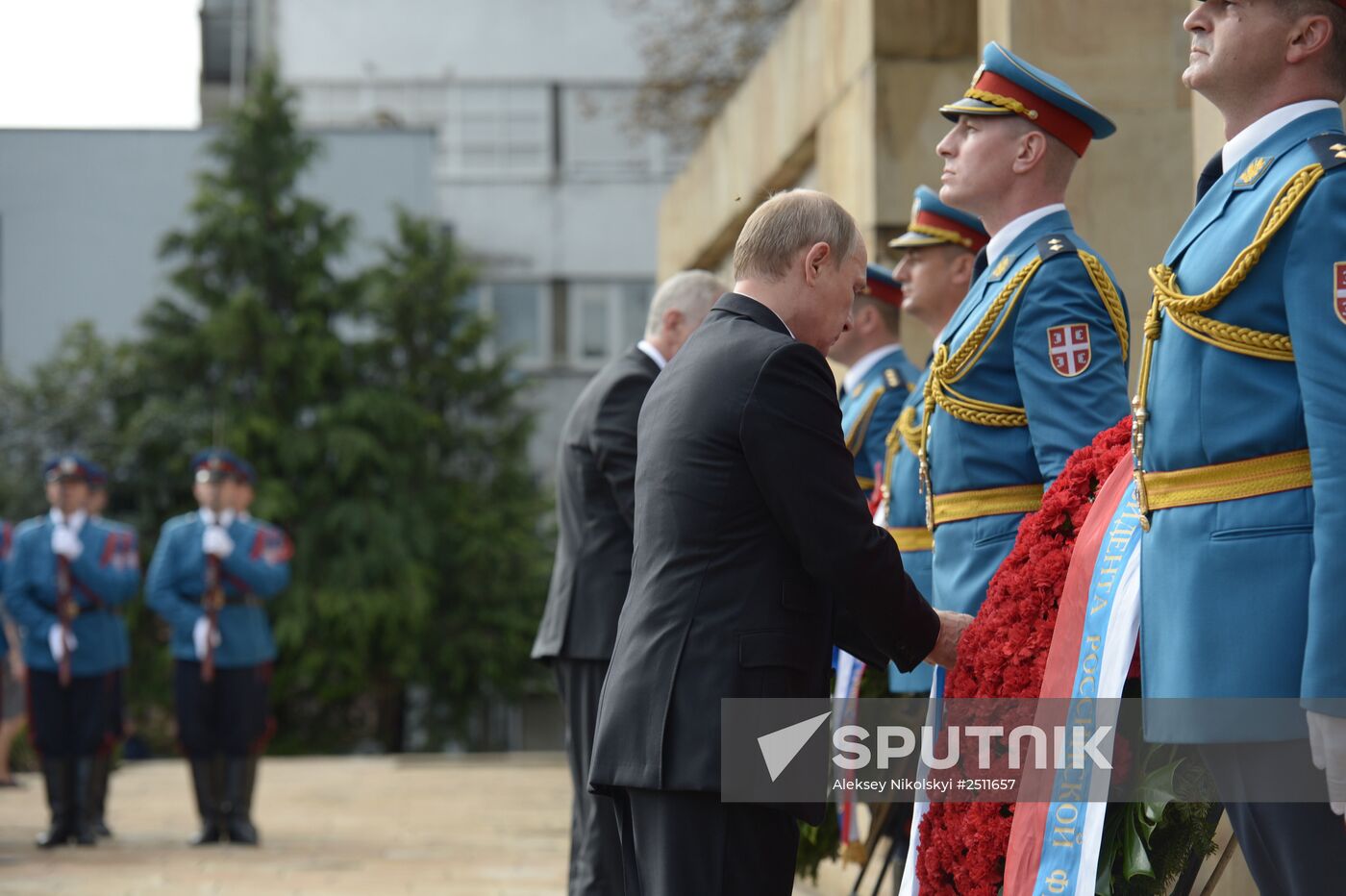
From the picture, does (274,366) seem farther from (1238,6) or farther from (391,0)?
(1238,6)

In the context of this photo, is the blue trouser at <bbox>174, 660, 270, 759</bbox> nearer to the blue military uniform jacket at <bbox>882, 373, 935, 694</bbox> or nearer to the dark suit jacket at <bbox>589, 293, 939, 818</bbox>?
the blue military uniform jacket at <bbox>882, 373, 935, 694</bbox>

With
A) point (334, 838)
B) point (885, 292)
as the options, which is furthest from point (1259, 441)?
point (334, 838)

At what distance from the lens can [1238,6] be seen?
9.97 feet

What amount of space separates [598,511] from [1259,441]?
3.27m

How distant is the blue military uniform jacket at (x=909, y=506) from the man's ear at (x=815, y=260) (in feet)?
5.57

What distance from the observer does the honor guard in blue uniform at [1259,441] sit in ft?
8.96

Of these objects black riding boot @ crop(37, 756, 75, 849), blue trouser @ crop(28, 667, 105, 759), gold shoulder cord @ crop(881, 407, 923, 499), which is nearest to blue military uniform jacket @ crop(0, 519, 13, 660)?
blue trouser @ crop(28, 667, 105, 759)

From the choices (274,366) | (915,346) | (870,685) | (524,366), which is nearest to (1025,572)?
(870,685)

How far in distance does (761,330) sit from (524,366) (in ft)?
88.8

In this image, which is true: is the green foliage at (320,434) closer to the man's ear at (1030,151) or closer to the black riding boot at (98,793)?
the black riding boot at (98,793)

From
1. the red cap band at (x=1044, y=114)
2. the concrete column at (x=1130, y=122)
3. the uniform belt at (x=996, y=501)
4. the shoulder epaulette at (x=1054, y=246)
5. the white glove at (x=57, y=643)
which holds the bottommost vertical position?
the white glove at (x=57, y=643)

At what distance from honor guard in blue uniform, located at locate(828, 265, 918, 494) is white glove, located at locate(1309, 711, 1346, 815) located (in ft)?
11.7

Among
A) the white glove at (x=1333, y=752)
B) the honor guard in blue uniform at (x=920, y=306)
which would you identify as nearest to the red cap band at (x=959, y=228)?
the honor guard in blue uniform at (x=920, y=306)

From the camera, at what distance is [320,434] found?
23953 mm
